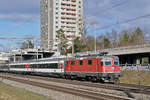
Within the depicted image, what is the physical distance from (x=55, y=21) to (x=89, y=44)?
31080 mm

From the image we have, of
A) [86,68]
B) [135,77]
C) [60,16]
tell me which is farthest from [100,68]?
[60,16]

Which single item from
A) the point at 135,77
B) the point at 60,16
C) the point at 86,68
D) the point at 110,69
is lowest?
the point at 135,77

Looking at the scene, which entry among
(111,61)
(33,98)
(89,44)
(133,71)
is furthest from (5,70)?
(33,98)

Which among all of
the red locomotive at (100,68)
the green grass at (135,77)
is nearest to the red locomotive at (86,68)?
the red locomotive at (100,68)

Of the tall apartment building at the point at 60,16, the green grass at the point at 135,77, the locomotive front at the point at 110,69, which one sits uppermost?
the tall apartment building at the point at 60,16

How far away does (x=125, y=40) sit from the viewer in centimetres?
9406

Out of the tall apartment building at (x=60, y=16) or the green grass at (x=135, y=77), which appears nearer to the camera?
the green grass at (x=135, y=77)

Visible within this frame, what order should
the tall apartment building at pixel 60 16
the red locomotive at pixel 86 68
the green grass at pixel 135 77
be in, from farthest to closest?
the tall apartment building at pixel 60 16
the green grass at pixel 135 77
the red locomotive at pixel 86 68

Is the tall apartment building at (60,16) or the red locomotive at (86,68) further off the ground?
the tall apartment building at (60,16)

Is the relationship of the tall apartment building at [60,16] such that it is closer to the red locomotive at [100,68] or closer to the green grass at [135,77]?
the green grass at [135,77]

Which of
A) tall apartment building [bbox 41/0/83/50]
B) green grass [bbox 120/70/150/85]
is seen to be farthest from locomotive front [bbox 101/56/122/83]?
tall apartment building [bbox 41/0/83/50]

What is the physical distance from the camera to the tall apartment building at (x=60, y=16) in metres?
115

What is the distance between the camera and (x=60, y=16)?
4584 inches

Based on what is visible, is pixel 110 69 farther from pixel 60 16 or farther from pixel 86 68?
pixel 60 16
